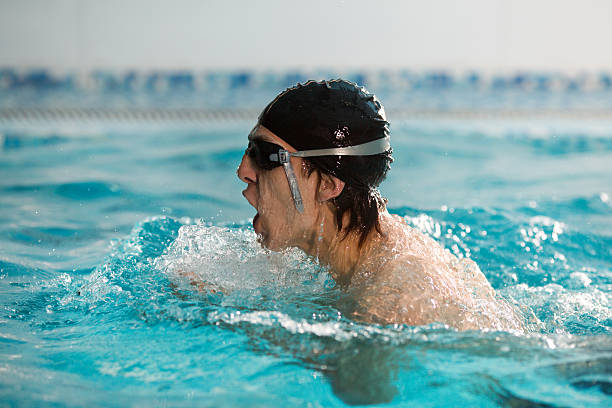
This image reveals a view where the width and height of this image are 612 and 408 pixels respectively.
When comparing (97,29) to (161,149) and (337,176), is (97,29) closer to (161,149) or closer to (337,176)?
(161,149)

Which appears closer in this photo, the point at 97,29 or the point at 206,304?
the point at 206,304

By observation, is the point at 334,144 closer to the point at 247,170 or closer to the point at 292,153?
the point at 292,153

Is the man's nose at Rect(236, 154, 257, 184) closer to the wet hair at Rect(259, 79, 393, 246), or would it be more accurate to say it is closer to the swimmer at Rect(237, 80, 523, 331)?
the swimmer at Rect(237, 80, 523, 331)

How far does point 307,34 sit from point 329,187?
→ 8.19m

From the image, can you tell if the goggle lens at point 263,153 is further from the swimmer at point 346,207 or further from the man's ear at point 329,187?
the man's ear at point 329,187

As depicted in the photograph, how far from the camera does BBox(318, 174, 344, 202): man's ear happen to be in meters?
2.07

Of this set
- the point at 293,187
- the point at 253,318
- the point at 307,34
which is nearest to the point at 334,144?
the point at 293,187

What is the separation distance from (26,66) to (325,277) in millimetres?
8414

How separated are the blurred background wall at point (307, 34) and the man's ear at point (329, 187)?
7.90 m

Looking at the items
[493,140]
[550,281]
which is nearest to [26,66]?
[493,140]

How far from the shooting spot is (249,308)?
2.13 meters

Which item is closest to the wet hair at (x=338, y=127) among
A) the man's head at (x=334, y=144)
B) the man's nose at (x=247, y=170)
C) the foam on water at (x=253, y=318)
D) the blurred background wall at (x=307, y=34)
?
the man's head at (x=334, y=144)

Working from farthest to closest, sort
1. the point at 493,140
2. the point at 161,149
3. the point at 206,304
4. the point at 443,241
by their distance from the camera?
the point at 493,140, the point at 161,149, the point at 443,241, the point at 206,304

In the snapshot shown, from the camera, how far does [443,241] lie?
357 cm
